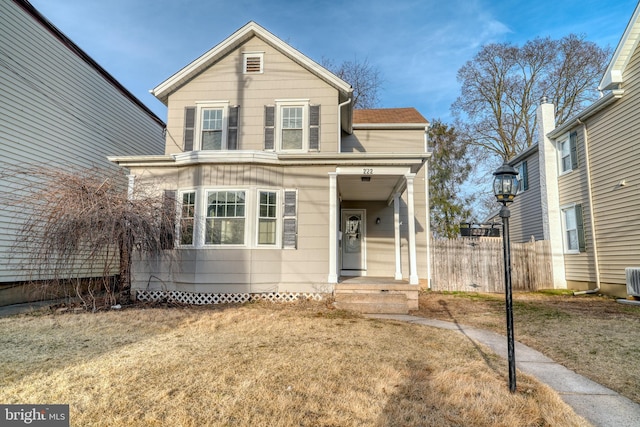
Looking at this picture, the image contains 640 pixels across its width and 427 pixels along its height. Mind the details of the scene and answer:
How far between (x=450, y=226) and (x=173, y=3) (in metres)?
16.1

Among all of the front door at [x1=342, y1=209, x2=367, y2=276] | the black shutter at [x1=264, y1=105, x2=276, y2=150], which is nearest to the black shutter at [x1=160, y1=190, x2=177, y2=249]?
the black shutter at [x1=264, y1=105, x2=276, y2=150]

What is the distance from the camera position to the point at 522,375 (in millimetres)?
3572

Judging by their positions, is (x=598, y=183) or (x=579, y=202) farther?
(x=579, y=202)

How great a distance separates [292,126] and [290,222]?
2704 mm

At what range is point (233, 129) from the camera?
927 cm

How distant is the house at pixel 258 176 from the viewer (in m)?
7.95

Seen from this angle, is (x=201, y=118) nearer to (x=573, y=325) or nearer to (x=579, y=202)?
(x=573, y=325)

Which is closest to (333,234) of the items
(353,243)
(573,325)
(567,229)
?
(353,243)

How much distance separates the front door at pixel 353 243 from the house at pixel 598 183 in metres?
6.45

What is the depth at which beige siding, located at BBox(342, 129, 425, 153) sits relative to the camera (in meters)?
11.4

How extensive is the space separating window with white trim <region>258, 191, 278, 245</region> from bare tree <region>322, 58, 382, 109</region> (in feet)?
49.8

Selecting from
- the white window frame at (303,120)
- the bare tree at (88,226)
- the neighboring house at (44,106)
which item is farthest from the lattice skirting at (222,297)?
the white window frame at (303,120)

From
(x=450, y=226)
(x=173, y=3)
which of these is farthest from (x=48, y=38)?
(x=450, y=226)

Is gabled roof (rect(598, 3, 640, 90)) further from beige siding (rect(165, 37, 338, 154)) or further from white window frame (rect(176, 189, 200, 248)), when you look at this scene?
white window frame (rect(176, 189, 200, 248))
